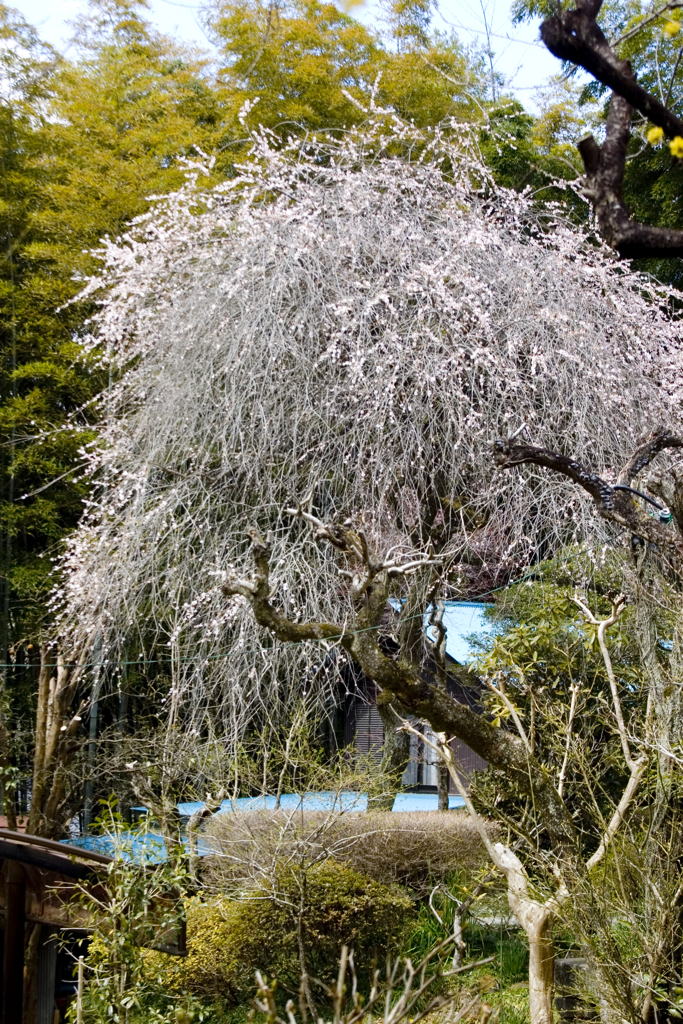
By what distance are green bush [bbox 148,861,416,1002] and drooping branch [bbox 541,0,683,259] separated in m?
3.05

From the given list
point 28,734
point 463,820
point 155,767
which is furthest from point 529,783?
point 28,734

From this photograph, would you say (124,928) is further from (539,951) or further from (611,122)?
(611,122)

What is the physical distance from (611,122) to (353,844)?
3.51 meters

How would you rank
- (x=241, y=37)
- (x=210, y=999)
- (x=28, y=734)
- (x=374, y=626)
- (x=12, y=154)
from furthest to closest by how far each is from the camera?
(x=241, y=37), (x=12, y=154), (x=28, y=734), (x=210, y=999), (x=374, y=626)

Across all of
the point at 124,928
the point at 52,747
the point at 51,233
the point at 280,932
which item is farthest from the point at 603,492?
the point at 51,233

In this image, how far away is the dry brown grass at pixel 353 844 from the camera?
4484 mm

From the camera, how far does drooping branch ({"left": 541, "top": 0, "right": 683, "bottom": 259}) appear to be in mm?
2586

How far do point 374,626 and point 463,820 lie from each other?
2341mm

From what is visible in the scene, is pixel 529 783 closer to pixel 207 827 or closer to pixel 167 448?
pixel 207 827

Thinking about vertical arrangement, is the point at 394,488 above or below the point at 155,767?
above

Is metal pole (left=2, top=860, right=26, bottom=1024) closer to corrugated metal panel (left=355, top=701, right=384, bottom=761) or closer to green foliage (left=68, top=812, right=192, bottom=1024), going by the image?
green foliage (left=68, top=812, right=192, bottom=1024)

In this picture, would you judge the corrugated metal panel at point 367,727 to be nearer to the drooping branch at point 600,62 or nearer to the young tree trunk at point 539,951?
the young tree trunk at point 539,951

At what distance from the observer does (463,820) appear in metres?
5.31

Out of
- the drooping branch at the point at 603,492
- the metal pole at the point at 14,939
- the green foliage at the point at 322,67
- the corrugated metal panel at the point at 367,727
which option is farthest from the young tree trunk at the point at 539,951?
the green foliage at the point at 322,67
